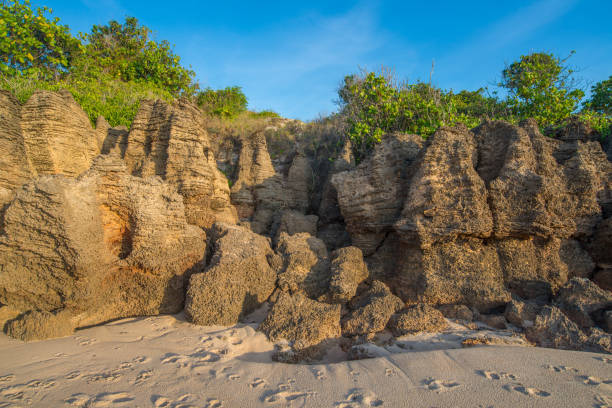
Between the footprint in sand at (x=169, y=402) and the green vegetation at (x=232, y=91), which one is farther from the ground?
the green vegetation at (x=232, y=91)

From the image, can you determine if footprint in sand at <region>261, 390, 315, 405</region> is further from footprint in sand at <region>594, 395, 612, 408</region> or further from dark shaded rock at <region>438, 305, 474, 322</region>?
dark shaded rock at <region>438, 305, 474, 322</region>

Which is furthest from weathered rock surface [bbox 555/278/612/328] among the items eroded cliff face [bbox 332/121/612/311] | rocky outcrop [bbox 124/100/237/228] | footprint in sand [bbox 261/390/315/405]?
rocky outcrop [bbox 124/100/237/228]

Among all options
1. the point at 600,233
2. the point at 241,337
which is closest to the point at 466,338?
the point at 241,337

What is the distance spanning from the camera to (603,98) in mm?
12570

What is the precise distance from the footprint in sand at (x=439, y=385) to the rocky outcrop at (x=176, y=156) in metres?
5.30

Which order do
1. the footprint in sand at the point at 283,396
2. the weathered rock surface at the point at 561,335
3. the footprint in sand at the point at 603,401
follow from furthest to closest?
1. the weathered rock surface at the point at 561,335
2. the footprint in sand at the point at 283,396
3. the footprint in sand at the point at 603,401

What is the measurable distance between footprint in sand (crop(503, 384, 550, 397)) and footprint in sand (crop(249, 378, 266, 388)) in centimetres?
216

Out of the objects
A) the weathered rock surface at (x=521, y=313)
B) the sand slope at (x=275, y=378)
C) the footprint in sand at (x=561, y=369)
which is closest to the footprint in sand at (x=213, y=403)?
the sand slope at (x=275, y=378)

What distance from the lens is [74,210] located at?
157 inches

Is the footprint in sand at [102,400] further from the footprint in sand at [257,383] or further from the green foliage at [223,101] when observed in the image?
the green foliage at [223,101]

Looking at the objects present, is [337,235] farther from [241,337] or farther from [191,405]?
[191,405]

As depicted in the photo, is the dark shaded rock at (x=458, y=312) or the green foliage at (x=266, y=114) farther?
the green foliage at (x=266, y=114)

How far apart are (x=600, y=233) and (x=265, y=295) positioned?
6.11 meters

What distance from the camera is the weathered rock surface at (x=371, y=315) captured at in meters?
4.11
